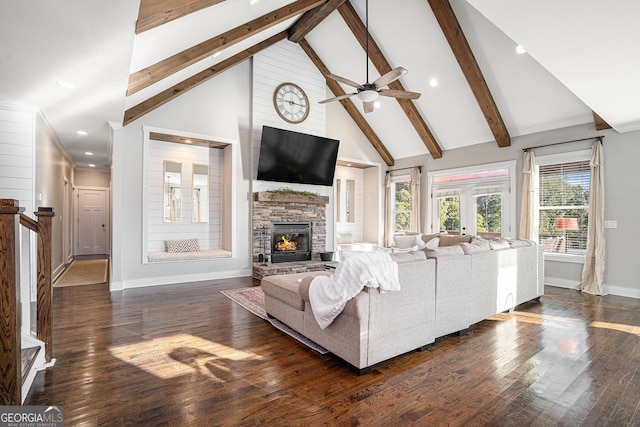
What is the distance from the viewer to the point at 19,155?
13.9 feet

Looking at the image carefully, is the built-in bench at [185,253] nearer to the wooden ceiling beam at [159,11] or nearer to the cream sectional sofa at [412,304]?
the cream sectional sofa at [412,304]

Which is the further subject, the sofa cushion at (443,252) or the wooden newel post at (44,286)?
the sofa cushion at (443,252)

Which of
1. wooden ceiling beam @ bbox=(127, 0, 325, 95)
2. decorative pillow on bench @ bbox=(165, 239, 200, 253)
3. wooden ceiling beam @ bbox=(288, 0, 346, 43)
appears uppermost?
wooden ceiling beam @ bbox=(288, 0, 346, 43)

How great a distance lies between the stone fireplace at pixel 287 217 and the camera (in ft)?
20.9

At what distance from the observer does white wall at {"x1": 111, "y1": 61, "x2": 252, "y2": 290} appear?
17.2 feet

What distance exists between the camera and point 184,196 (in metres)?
6.35

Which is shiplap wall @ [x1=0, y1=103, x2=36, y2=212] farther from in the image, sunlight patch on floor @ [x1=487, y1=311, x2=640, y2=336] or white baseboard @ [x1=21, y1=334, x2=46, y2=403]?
sunlight patch on floor @ [x1=487, y1=311, x2=640, y2=336]

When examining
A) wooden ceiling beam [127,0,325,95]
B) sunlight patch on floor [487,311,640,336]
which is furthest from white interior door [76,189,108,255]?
sunlight patch on floor [487,311,640,336]

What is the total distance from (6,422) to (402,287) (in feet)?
8.41

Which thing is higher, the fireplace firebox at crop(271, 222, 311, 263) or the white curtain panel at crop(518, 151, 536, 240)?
the white curtain panel at crop(518, 151, 536, 240)

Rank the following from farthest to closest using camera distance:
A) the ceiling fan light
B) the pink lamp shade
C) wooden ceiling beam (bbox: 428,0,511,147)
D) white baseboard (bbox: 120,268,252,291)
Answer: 1. the pink lamp shade
2. white baseboard (bbox: 120,268,252,291)
3. wooden ceiling beam (bbox: 428,0,511,147)
4. the ceiling fan light

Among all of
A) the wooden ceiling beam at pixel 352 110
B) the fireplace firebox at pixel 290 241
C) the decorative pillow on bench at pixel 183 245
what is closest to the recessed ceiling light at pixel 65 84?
the decorative pillow on bench at pixel 183 245

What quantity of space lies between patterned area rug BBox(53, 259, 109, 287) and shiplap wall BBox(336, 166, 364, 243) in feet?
18.6
